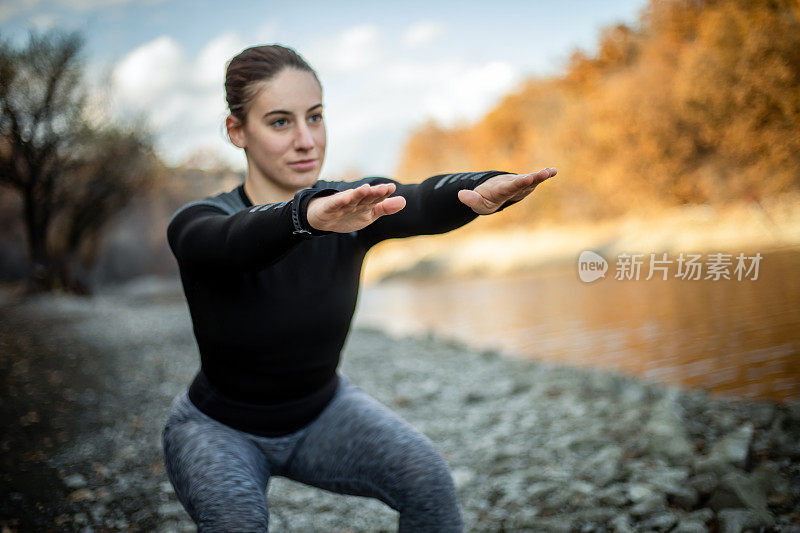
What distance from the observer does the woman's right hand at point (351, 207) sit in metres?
1.21

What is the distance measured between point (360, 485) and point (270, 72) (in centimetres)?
148

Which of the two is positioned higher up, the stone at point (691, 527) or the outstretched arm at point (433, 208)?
the outstretched arm at point (433, 208)

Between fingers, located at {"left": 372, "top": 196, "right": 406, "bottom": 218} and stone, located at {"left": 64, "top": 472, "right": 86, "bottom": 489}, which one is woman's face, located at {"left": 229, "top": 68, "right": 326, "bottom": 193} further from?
stone, located at {"left": 64, "top": 472, "right": 86, "bottom": 489}

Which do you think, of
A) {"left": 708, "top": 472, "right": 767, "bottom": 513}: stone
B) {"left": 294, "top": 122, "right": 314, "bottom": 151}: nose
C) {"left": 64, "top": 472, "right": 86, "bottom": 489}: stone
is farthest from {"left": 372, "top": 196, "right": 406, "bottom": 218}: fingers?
{"left": 64, "top": 472, "right": 86, "bottom": 489}: stone

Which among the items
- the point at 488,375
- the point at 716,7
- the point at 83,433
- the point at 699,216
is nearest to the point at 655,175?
the point at 699,216

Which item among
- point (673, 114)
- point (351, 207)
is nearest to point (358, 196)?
point (351, 207)

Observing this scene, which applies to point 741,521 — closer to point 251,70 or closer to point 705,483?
point 705,483

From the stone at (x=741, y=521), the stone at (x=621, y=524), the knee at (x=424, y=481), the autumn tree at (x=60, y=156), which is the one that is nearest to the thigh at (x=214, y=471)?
the knee at (x=424, y=481)

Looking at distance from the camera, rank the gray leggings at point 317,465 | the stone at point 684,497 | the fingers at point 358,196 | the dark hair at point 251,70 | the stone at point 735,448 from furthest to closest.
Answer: the stone at point 735,448 < the stone at point 684,497 < the dark hair at point 251,70 < the gray leggings at point 317,465 < the fingers at point 358,196

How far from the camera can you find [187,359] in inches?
320

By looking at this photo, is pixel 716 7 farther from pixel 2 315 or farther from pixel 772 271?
pixel 2 315

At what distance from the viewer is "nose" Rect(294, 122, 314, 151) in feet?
6.05

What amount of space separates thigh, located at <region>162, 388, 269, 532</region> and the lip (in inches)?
36.6

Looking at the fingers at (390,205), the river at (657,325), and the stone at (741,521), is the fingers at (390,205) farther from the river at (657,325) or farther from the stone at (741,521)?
the river at (657,325)
